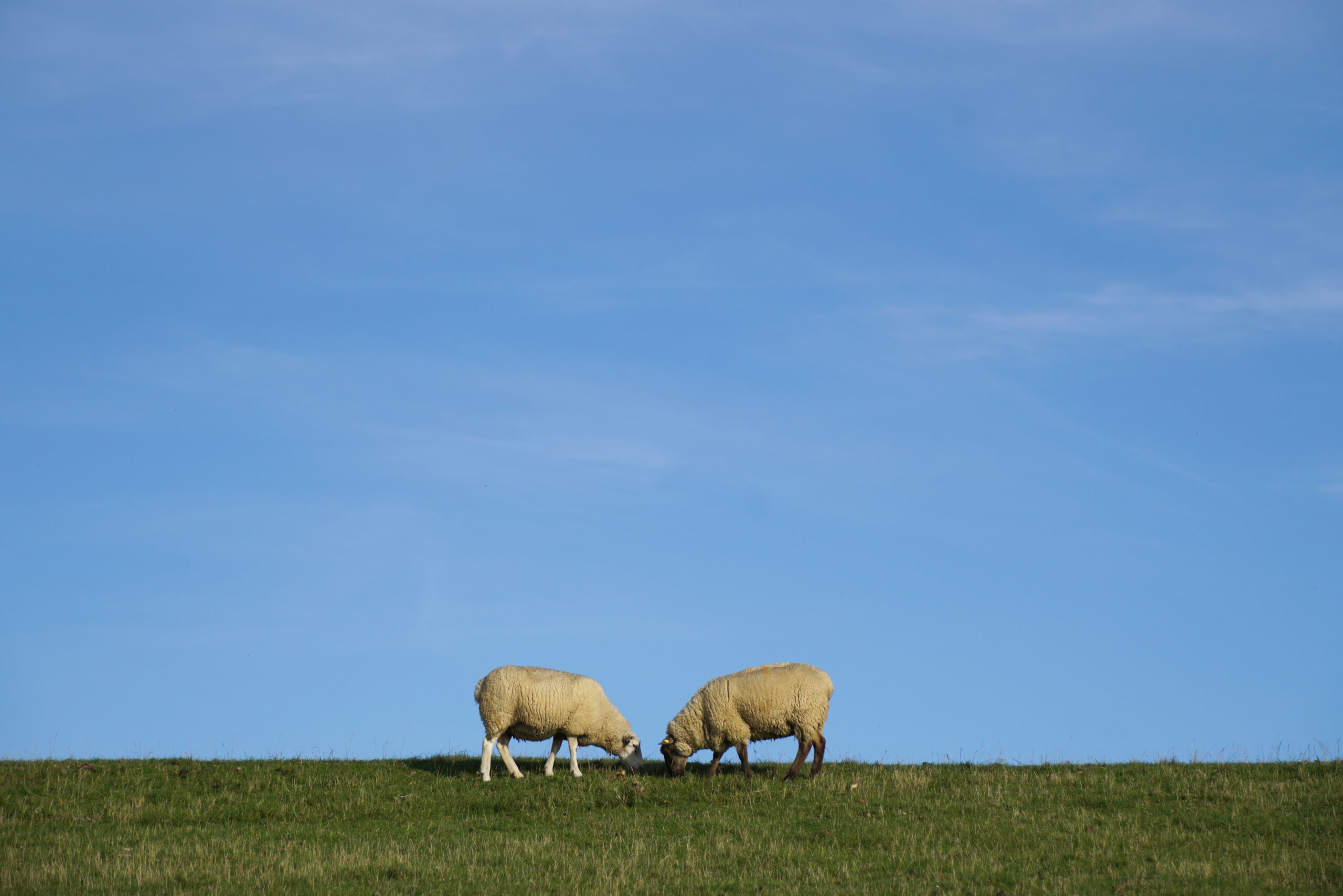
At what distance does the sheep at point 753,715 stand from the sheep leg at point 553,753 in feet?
7.09

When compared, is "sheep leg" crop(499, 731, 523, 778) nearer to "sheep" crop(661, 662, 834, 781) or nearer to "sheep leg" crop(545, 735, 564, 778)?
"sheep leg" crop(545, 735, 564, 778)

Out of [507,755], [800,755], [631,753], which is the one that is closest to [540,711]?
[507,755]

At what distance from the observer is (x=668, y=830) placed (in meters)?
17.5

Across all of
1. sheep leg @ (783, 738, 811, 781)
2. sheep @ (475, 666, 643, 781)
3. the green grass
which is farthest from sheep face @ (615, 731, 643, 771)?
sheep leg @ (783, 738, 811, 781)

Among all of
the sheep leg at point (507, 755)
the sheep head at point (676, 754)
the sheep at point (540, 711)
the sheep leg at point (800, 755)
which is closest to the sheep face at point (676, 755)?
the sheep head at point (676, 754)

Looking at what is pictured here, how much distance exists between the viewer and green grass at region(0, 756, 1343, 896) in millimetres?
14484

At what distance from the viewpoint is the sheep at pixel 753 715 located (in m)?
21.8

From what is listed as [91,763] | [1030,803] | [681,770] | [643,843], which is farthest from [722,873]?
[91,763]

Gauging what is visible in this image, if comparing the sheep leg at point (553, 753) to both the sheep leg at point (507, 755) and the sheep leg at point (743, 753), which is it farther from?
the sheep leg at point (743, 753)

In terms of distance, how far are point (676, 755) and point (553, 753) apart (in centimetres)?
254

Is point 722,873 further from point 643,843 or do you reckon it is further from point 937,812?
point 937,812

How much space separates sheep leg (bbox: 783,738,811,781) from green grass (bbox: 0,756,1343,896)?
45cm

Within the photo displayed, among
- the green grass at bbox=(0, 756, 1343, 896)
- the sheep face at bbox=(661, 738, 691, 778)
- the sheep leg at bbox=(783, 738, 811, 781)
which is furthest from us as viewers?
the sheep face at bbox=(661, 738, 691, 778)

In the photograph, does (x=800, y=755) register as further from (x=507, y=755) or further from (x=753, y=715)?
(x=507, y=755)
